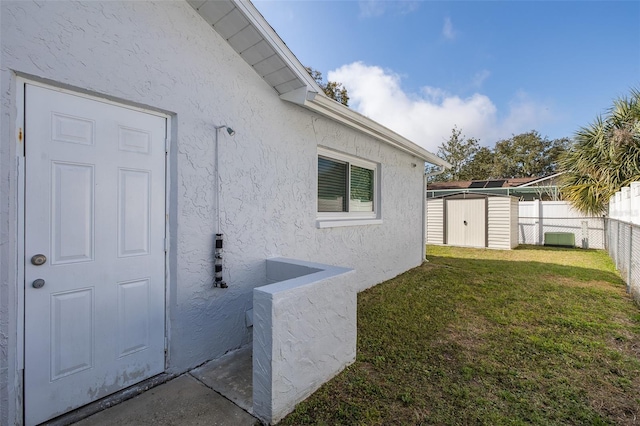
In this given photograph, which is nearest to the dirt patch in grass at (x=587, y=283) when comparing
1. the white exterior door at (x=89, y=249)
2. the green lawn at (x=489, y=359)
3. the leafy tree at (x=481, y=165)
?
the green lawn at (x=489, y=359)

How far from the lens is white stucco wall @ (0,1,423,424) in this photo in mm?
1925

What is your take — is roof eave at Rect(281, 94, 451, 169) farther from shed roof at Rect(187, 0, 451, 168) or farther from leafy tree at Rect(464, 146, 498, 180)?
leafy tree at Rect(464, 146, 498, 180)

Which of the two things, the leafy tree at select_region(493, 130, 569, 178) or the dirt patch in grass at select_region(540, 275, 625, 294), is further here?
the leafy tree at select_region(493, 130, 569, 178)

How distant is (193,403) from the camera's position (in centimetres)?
239

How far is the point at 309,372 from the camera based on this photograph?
Result: 98.7 inches

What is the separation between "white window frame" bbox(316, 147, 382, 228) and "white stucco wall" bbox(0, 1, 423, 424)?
24cm

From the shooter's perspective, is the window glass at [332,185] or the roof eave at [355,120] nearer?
the roof eave at [355,120]

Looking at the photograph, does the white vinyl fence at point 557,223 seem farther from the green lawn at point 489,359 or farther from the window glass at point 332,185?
the window glass at point 332,185

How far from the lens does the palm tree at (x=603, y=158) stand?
9.91 m

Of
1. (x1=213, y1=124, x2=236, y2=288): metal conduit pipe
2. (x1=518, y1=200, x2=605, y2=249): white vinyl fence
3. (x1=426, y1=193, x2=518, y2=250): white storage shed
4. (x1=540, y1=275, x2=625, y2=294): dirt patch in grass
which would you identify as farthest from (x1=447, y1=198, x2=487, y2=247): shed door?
(x1=213, y1=124, x2=236, y2=288): metal conduit pipe

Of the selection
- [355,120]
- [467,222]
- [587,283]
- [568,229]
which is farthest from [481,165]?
[355,120]

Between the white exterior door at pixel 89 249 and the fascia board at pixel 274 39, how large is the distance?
4.57 feet

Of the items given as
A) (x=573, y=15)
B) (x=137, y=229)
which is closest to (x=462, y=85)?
(x=573, y=15)

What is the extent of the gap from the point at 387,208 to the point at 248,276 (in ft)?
13.4
